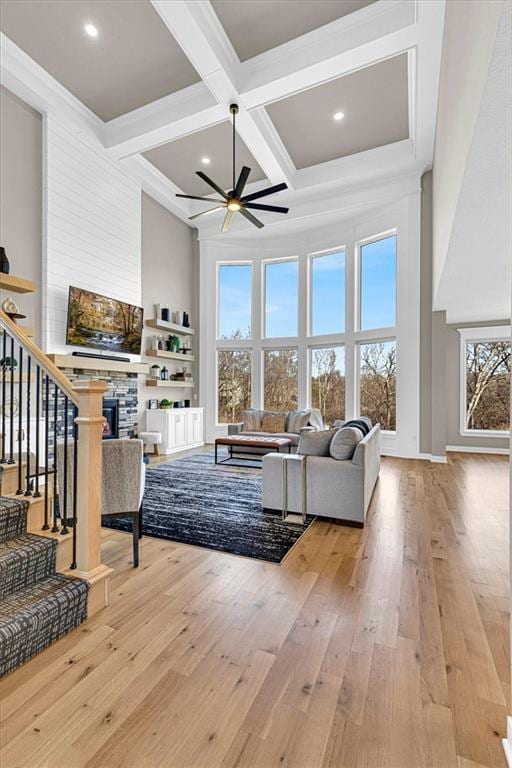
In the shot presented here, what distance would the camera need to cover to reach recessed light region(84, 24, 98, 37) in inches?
172

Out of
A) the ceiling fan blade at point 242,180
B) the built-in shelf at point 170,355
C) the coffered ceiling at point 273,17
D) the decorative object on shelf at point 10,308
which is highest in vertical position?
the coffered ceiling at point 273,17

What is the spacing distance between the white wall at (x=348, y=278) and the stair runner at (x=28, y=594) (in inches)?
239

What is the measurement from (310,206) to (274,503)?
20.6 ft

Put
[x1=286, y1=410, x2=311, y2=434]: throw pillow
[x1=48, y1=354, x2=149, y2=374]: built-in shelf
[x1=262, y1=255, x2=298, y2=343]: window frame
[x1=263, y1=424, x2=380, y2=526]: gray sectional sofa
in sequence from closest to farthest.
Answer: [x1=263, y1=424, x2=380, y2=526]: gray sectional sofa
[x1=48, y1=354, x2=149, y2=374]: built-in shelf
[x1=286, y1=410, x2=311, y2=434]: throw pillow
[x1=262, y1=255, x2=298, y2=343]: window frame

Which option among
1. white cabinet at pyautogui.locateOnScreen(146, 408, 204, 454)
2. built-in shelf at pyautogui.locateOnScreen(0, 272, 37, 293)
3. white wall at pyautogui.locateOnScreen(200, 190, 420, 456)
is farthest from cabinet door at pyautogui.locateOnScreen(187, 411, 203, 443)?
built-in shelf at pyautogui.locateOnScreen(0, 272, 37, 293)

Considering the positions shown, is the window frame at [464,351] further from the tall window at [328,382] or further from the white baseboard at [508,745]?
the white baseboard at [508,745]

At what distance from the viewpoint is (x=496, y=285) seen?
16.3ft

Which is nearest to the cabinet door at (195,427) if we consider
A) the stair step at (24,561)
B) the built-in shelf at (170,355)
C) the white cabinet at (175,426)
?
the white cabinet at (175,426)

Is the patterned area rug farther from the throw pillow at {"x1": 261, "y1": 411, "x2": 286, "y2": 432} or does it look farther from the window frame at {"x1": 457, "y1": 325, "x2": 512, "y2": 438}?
the window frame at {"x1": 457, "y1": 325, "x2": 512, "y2": 438}

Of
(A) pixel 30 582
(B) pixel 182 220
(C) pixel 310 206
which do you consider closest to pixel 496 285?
(C) pixel 310 206

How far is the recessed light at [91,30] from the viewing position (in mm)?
4363

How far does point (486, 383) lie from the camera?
7.65m

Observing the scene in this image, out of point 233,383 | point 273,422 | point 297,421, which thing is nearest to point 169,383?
point 233,383

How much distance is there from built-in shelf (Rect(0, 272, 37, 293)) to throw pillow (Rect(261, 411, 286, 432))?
4305mm
